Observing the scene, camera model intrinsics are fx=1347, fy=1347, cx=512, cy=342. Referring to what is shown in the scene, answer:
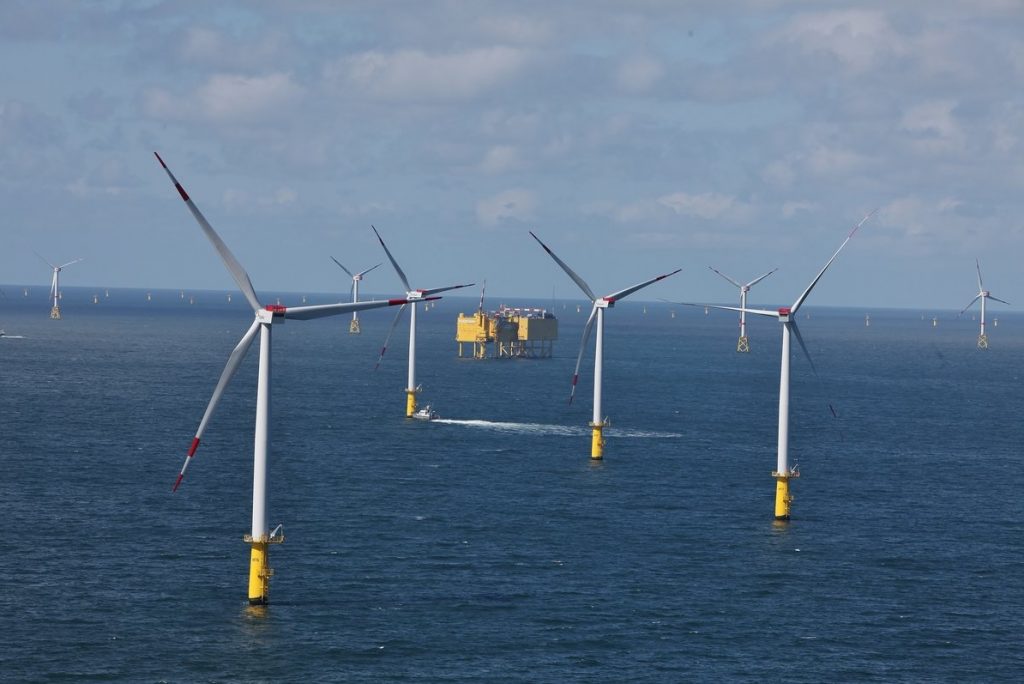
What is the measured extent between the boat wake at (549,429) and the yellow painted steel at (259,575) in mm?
95938

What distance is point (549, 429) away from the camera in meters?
183

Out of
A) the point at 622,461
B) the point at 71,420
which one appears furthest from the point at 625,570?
the point at 71,420

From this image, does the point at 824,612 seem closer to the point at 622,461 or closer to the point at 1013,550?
the point at 1013,550

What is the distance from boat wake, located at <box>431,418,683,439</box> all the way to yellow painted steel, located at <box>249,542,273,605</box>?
95.9 m

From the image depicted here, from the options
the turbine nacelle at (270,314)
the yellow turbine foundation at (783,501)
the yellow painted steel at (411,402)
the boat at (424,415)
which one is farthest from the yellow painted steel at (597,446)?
the turbine nacelle at (270,314)

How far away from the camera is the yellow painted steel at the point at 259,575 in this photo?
80.4 metres

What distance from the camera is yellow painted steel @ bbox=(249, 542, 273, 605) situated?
80.4m

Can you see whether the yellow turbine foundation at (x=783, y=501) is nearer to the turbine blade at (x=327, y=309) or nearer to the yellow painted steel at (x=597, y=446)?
the yellow painted steel at (x=597, y=446)

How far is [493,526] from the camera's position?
363ft

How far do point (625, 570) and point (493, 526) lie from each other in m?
17.4

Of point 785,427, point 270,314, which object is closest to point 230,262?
point 270,314

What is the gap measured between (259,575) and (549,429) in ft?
339

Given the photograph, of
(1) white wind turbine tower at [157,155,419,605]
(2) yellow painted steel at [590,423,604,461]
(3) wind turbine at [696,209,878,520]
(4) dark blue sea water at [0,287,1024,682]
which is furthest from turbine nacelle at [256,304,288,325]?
(2) yellow painted steel at [590,423,604,461]

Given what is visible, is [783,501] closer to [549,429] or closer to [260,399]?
[260,399]
